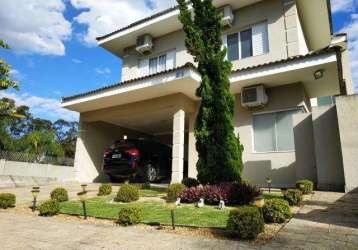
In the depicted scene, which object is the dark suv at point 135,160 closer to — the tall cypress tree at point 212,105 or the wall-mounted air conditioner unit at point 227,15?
the tall cypress tree at point 212,105

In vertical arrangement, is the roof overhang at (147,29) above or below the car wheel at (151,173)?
above

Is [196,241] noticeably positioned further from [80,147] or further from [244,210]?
[80,147]

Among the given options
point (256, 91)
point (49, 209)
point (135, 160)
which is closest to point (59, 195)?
point (49, 209)

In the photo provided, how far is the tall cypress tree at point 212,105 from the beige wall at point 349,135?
2.96 metres

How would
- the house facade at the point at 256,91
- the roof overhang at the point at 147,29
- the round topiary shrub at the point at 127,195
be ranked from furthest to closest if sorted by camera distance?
the roof overhang at the point at 147,29 < the house facade at the point at 256,91 < the round topiary shrub at the point at 127,195

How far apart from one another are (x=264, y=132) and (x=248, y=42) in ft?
14.2

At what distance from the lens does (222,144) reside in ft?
26.0

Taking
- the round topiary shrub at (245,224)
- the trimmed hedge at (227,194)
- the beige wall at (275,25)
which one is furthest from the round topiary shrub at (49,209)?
the beige wall at (275,25)

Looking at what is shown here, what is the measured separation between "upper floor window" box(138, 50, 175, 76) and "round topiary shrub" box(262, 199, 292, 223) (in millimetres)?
11294

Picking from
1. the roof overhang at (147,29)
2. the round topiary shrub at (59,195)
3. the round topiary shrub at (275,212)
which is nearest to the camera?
the round topiary shrub at (275,212)

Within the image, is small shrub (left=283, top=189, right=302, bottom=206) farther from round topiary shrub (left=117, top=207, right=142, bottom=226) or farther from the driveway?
round topiary shrub (left=117, top=207, right=142, bottom=226)

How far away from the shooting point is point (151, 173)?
1328 centimetres

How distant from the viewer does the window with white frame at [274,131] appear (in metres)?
11.4

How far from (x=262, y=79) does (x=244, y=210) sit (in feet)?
25.3
